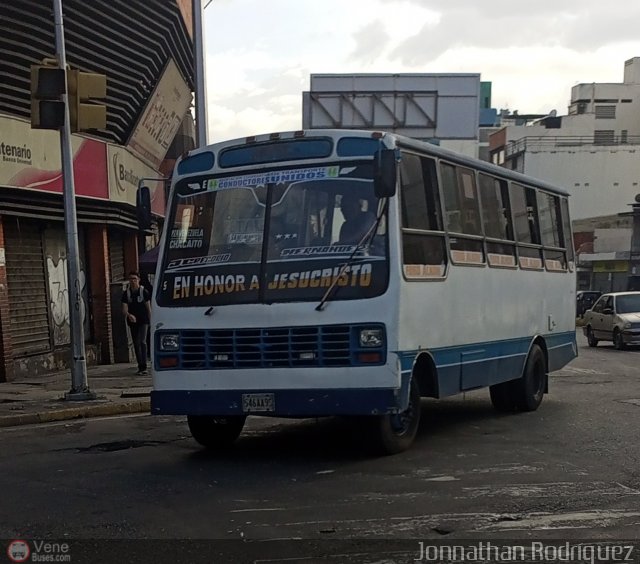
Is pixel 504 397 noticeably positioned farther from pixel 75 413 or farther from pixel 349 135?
pixel 75 413

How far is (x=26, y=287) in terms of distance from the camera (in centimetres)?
1611

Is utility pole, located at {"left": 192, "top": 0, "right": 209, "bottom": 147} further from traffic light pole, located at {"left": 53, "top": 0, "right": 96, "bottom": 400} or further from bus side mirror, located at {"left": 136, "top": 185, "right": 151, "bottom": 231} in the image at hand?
bus side mirror, located at {"left": 136, "top": 185, "right": 151, "bottom": 231}

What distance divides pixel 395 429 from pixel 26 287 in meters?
10.2

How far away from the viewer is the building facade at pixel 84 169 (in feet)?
48.8

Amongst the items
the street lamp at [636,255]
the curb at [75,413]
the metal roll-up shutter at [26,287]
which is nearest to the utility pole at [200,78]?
the metal roll-up shutter at [26,287]

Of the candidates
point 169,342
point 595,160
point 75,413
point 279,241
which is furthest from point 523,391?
point 595,160

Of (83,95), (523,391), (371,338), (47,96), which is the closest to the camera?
(371,338)

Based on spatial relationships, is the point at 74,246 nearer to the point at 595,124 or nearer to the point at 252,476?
the point at 252,476

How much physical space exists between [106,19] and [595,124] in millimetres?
59320

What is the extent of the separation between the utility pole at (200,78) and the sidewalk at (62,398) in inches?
183

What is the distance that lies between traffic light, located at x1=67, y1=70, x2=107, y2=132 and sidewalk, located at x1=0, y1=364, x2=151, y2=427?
383cm

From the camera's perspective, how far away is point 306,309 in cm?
760

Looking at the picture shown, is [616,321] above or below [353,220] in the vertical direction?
below

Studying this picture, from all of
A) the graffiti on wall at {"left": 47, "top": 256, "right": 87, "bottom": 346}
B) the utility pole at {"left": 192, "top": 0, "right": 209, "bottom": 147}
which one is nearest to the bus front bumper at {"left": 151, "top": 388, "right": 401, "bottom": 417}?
the utility pole at {"left": 192, "top": 0, "right": 209, "bottom": 147}
